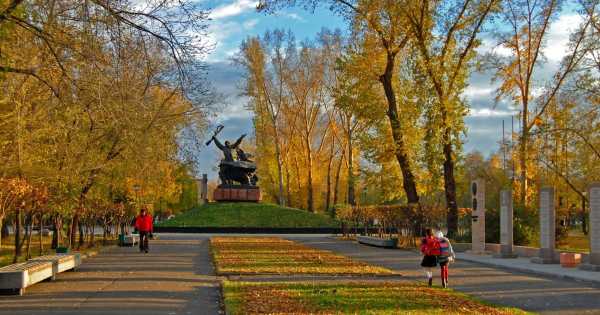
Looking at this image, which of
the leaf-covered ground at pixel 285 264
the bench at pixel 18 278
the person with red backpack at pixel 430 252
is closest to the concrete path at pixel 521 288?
the person with red backpack at pixel 430 252

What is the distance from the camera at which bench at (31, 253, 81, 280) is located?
55.3ft

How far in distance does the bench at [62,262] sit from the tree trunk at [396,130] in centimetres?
1887

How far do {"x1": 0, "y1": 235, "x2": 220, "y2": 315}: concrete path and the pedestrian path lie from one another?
9071 mm

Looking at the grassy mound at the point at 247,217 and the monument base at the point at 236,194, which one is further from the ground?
the monument base at the point at 236,194

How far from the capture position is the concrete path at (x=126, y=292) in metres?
11.9

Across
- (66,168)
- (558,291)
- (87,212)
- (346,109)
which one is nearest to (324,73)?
(346,109)

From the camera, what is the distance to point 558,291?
15.5 metres

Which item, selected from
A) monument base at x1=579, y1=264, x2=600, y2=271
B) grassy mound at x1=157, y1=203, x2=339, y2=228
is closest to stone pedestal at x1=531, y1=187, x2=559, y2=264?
monument base at x1=579, y1=264, x2=600, y2=271

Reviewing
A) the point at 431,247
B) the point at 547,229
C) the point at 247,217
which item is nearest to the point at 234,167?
the point at 247,217

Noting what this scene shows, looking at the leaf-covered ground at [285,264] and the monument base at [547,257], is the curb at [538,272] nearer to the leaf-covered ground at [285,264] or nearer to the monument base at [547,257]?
the monument base at [547,257]

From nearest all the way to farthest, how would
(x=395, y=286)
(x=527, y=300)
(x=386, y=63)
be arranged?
(x=527, y=300) < (x=395, y=286) < (x=386, y=63)

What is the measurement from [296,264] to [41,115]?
27.2 ft

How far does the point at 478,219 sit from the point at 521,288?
13730mm

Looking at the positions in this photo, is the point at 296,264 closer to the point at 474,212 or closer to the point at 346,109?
the point at 474,212
